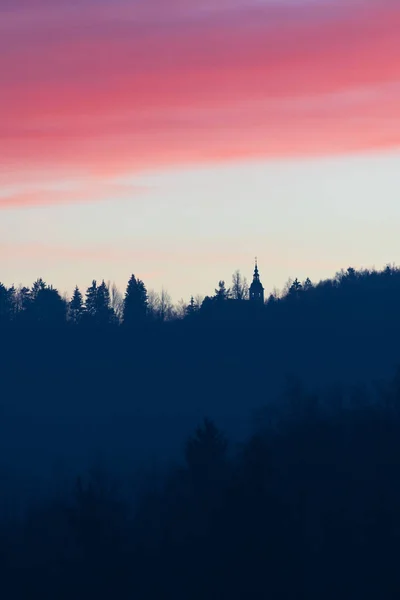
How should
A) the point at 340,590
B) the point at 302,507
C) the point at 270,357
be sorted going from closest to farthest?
the point at 340,590 < the point at 302,507 < the point at 270,357

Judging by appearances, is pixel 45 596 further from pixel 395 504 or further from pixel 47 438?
pixel 47 438

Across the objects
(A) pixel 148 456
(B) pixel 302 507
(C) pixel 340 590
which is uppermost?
(A) pixel 148 456

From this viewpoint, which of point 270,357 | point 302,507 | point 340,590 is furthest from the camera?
point 270,357

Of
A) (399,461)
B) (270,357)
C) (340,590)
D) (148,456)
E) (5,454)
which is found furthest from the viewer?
(270,357)

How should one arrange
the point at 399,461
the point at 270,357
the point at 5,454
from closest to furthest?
the point at 399,461 → the point at 5,454 → the point at 270,357

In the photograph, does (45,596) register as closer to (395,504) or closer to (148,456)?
(395,504)

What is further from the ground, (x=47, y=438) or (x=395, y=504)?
(x=47, y=438)

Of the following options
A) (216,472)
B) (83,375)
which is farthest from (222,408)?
(216,472)

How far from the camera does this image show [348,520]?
62031mm

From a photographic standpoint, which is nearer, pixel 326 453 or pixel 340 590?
pixel 340 590

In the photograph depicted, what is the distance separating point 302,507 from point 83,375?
449 feet

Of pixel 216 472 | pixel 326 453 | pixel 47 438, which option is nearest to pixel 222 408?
pixel 47 438

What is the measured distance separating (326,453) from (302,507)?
11999 millimetres

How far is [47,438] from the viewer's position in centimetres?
15925
